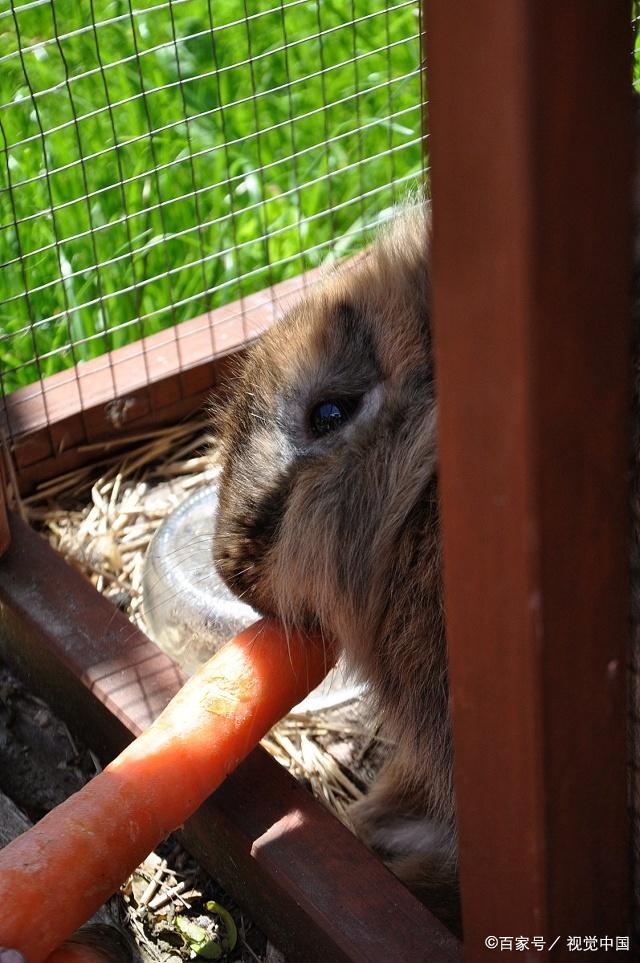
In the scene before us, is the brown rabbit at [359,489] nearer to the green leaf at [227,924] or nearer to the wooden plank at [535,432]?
the green leaf at [227,924]

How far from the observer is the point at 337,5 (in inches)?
125

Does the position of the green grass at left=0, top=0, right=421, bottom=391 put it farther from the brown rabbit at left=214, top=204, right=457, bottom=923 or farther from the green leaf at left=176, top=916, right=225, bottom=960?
the green leaf at left=176, top=916, right=225, bottom=960

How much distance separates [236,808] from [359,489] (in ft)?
1.58

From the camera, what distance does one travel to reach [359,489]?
5.17 feet

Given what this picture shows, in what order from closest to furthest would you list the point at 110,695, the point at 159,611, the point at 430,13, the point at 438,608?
the point at 430,13 → the point at 438,608 → the point at 110,695 → the point at 159,611

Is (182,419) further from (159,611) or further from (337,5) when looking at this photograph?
(337,5)

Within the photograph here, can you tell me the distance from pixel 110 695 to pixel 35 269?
1.21 metres

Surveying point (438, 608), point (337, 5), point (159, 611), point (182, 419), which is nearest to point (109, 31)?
point (337, 5)

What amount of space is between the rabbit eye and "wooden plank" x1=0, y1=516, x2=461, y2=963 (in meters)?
0.48

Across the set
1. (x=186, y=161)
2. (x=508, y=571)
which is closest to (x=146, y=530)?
(x=186, y=161)

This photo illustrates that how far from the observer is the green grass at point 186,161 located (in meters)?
2.75

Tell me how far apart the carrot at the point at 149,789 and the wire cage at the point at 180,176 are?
0.94 m

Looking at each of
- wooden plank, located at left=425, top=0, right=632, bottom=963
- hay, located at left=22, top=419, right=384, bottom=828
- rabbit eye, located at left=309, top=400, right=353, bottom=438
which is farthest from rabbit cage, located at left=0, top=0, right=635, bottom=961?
rabbit eye, located at left=309, top=400, right=353, bottom=438

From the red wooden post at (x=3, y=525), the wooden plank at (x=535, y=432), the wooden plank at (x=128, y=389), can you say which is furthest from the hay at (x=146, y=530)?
the wooden plank at (x=535, y=432)
